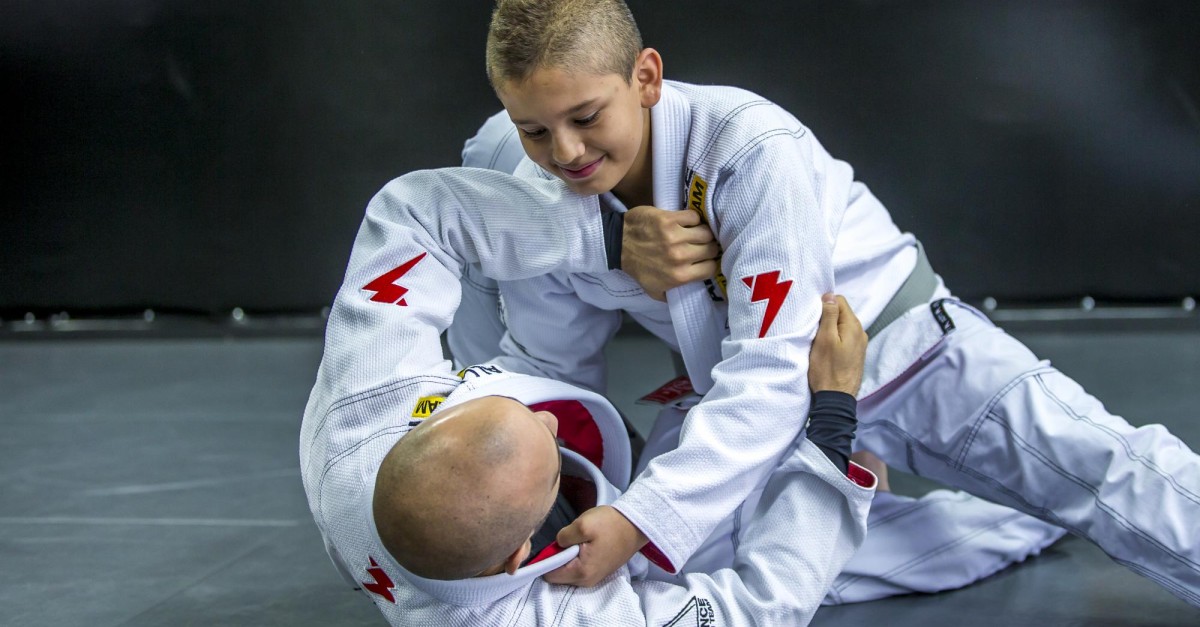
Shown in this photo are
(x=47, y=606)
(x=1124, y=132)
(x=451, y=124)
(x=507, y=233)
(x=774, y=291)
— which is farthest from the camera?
(x=451, y=124)

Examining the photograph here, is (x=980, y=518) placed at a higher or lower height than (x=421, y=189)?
lower

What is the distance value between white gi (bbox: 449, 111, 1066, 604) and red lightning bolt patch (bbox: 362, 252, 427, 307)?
372mm

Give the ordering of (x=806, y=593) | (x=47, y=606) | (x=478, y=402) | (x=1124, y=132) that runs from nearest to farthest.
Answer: (x=478, y=402) → (x=806, y=593) → (x=47, y=606) → (x=1124, y=132)

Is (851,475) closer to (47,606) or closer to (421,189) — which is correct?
(421,189)

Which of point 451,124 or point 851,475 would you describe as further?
point 451,124

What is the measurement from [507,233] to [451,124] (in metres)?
2.59

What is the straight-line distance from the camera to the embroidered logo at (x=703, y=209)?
197cm

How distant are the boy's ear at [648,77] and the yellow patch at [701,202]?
15cm

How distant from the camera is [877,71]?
4.19 meters

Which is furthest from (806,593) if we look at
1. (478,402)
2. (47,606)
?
(47,606)

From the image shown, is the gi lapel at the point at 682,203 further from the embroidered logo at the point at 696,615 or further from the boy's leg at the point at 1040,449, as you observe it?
the embroidered logo at the point at 696,615

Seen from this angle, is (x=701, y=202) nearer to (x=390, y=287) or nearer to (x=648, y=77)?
(x=648, y=77)

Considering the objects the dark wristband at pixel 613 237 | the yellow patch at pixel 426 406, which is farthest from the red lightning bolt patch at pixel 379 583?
the dark wristband at pixel 613 237

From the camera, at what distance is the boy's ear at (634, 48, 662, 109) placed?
195cm
